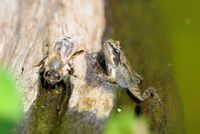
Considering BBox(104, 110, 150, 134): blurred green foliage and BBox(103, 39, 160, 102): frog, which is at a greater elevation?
BBox(103, 39, 160, 102): frog

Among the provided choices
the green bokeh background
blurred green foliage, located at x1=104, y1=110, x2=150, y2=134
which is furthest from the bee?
the green bokeh background

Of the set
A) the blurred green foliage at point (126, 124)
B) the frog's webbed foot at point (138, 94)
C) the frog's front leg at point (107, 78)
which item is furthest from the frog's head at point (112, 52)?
the blurred green foliage at point (126, 124)

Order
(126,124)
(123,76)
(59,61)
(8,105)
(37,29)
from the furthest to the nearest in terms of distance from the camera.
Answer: (37,29), (123,76), (59,61), (126,124), (8,105)

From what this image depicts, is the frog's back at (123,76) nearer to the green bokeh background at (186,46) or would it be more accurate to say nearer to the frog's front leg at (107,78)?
the frog's front leg at (107,78)

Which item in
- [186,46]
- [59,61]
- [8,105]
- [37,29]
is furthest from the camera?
[186,46]

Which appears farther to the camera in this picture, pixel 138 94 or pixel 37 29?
pixel 37 29

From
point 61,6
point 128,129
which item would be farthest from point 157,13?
point 128,129

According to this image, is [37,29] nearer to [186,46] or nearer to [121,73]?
[121,73]

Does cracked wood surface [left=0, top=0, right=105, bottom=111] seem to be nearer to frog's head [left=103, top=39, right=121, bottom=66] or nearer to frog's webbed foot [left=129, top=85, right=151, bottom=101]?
frog's head [left=103, top=39, right=121, bottom=66]

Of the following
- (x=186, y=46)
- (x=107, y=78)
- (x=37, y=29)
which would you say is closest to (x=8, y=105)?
(x=107, y=78)
